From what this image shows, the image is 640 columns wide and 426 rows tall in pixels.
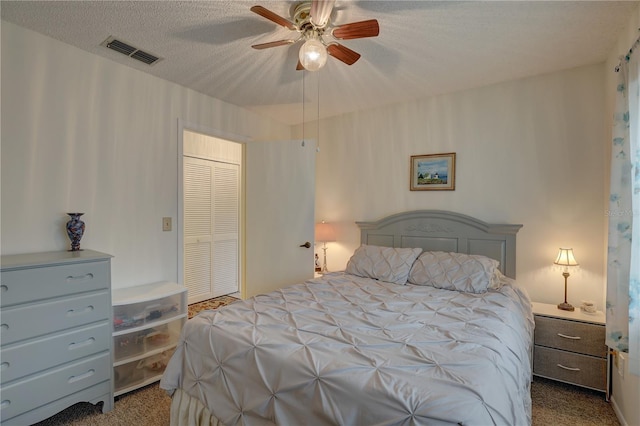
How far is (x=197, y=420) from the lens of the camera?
154 centimetres

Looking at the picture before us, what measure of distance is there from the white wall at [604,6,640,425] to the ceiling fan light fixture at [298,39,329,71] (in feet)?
5.65

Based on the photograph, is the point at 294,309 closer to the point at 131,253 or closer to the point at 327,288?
the point at 327,288

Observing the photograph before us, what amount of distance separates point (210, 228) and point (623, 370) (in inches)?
166

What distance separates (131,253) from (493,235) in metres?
3.14

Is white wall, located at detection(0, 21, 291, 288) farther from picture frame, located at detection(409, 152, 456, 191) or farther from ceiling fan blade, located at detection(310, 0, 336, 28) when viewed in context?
picture frame, located at detection(409, 152, 456, 191)

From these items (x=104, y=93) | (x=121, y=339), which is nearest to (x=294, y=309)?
(x=121, y=339)

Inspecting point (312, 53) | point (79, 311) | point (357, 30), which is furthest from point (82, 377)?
point (357, 30)

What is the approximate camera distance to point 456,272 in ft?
7.90

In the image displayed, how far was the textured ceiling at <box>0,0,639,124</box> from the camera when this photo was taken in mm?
1735

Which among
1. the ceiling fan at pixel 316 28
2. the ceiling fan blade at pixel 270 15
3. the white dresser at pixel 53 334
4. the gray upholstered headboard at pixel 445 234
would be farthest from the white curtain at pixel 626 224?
the white dresser at pixel 53 334

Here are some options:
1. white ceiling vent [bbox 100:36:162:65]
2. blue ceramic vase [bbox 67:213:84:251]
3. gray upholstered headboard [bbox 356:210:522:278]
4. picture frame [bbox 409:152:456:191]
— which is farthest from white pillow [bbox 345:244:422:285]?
white ceiling vent [bbox 100:36:162:65]

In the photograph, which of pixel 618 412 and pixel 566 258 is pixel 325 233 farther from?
pixel 618 412

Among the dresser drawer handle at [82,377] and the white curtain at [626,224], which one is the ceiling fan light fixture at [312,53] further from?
the dresser drawer handle at [82,377]

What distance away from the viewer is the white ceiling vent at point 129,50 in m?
2.10
